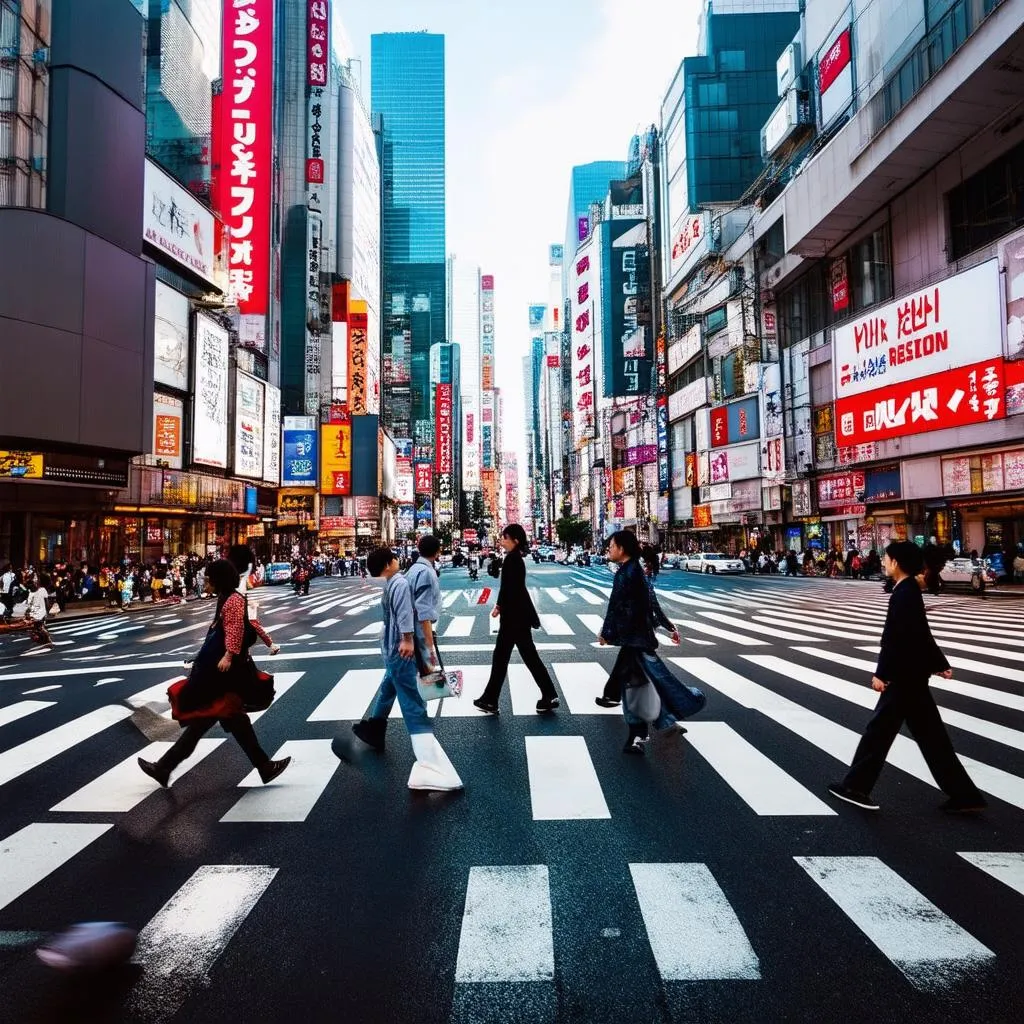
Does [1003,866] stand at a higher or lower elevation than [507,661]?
lower

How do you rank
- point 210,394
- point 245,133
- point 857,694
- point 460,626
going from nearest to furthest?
1. point 857,694
2. point 460,626
3. point 210,394
4. point 245,133

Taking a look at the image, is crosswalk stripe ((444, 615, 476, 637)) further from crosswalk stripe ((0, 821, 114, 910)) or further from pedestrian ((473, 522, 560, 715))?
crosswalk stripe ((0, 821, 114, 910))

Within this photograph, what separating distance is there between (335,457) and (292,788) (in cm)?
8055

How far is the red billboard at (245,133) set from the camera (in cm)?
4622

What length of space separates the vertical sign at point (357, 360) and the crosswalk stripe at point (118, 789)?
85.8 m

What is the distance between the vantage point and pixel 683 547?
245 feet

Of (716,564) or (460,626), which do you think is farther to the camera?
(716,564)

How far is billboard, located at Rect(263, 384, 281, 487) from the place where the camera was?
55.8 m

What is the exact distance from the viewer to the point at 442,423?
16562 centimetres

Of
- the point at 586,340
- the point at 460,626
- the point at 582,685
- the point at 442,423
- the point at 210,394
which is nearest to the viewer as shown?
the point at 582,685

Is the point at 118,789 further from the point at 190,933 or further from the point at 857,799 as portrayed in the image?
the point at 857,799

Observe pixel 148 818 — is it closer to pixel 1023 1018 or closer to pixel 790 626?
pixel 1023 1018

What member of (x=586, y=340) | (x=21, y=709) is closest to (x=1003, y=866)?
(x=21, y=709)

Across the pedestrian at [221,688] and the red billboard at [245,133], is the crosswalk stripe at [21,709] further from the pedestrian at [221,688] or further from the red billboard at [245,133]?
the red billboard at [245,133]
